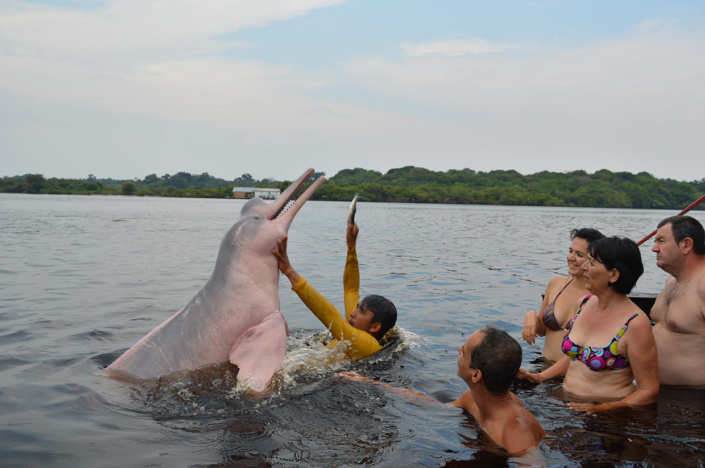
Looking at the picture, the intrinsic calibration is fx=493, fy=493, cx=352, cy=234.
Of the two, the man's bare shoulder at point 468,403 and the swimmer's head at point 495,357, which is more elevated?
the swimmer's head at point 495,357

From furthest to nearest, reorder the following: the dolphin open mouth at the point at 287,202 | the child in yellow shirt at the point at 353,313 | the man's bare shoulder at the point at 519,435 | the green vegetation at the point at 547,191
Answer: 1. the green vegetation at the point at 547,191
2. the dolphin open mouth at the point at 287,202
3. the child in yellow shirt at the point at 353,313
4. the man's bare shoulder at the point at 519,435

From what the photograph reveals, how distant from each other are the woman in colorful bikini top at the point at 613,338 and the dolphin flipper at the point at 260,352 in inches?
112

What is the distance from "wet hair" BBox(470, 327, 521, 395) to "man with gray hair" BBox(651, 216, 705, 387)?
8.11 ft

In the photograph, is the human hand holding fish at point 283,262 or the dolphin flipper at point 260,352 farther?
the human hand holding fish at point 283,262

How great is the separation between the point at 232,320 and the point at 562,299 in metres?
3.94

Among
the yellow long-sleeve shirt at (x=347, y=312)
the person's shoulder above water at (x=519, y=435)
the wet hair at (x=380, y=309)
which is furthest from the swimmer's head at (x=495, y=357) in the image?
the wet hair at (x=380, y=309)

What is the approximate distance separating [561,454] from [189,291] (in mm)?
9345

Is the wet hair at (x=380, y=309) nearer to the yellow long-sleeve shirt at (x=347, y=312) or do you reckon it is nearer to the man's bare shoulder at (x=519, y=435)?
the yellow long-sleeve shirt at (x=347, y=312)

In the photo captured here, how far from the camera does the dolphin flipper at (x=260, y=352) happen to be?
4620mm

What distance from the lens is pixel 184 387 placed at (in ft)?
15.9

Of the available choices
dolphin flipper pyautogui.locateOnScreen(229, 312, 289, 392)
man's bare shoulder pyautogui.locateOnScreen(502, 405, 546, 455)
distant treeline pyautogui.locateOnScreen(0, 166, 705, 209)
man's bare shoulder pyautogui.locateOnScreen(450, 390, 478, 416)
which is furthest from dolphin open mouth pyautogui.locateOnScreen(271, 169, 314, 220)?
distant treeline pyautogui.locateOnScreen(0, 166, 705, 209)

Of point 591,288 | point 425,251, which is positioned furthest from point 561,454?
point 425,251

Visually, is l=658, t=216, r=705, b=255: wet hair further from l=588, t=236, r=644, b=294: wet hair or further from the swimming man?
the swimming man

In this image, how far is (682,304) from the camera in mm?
5043
